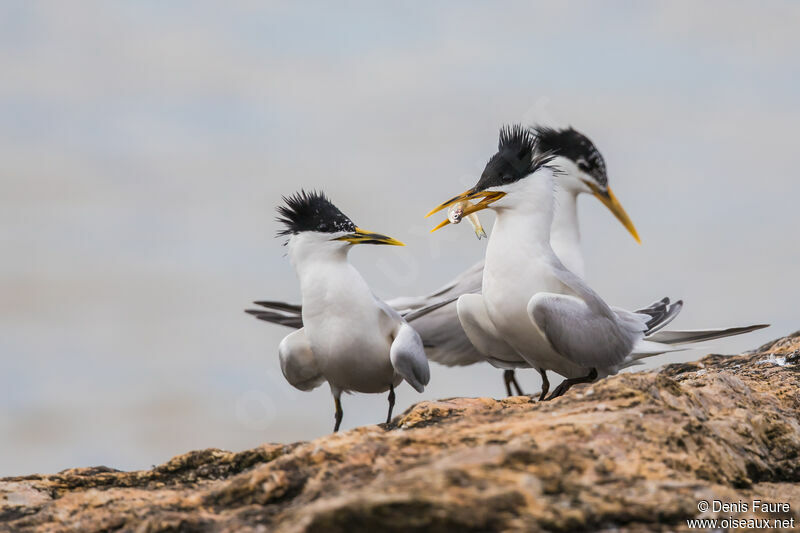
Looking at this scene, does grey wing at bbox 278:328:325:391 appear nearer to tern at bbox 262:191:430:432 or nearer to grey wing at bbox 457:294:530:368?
tern at bbox 262:191:430:432

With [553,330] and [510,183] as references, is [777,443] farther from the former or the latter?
[510,183]

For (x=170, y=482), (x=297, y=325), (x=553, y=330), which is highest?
(x=297, y=325)

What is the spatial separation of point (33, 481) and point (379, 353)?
291cm

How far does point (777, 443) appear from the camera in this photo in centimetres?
452

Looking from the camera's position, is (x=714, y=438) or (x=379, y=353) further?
(x=379, y=353)

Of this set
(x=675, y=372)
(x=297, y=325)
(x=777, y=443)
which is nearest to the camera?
(x=777, y=443)

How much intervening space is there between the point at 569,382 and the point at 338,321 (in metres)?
1.71

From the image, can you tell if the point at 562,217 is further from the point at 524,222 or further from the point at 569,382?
the point at 569,382

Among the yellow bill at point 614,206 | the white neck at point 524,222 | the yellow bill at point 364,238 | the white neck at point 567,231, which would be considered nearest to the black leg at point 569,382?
the white neck at point 524,222

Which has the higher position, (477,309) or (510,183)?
(510,183)

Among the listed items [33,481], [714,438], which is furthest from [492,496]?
[33,481]

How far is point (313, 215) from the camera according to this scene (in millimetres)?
7215

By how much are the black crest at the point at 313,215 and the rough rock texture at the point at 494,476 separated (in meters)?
2.40

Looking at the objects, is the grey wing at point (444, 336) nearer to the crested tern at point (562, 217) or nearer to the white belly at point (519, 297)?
the crested tern at point (562, 217)
